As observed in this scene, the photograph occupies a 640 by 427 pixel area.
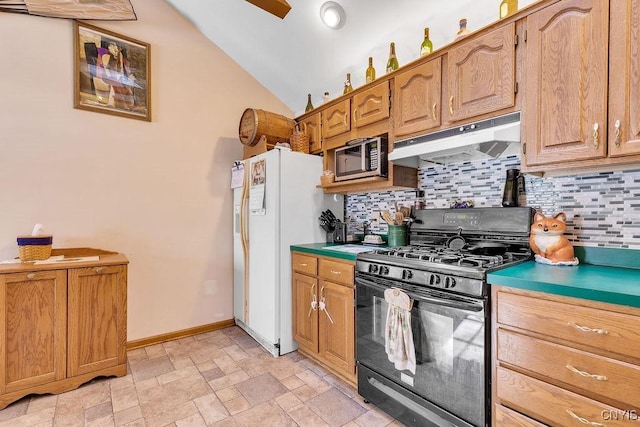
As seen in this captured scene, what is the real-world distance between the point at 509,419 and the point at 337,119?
7.24 feet

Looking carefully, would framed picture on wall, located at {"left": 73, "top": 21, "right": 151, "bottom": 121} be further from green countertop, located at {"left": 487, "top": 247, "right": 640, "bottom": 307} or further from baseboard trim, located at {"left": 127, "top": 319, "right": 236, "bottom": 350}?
green countertop, located at {"left": 487, "top": 247, "right": 640, "bottom": 307}

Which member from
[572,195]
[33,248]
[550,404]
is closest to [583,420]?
[550,404]

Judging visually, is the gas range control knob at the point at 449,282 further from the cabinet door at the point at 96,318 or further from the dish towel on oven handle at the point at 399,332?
the cabinet door at the point at 96,318

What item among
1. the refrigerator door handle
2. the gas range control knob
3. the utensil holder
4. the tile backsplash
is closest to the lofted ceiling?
the tile backsplash

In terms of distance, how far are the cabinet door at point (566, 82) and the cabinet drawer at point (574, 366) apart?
83 cm

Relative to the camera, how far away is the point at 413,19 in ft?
7.13

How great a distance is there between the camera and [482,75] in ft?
5.39

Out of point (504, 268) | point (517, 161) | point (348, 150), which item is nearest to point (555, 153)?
point (517, 161)

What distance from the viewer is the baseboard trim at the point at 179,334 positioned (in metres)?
2.64

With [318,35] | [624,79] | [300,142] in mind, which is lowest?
[624,79]

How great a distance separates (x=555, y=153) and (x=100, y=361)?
3.04 m

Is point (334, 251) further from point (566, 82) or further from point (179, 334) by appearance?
point (179, 334)

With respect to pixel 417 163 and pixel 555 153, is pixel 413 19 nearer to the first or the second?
pixel 417 163

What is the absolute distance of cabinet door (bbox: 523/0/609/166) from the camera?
1264mm
